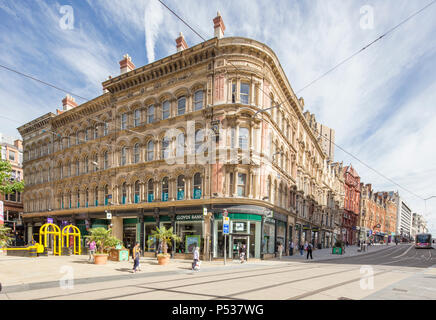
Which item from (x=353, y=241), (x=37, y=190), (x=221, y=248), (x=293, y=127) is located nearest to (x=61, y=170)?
(x=37, y=190)

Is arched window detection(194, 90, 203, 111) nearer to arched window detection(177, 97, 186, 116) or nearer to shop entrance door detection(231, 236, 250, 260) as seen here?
arched window detection(177, 97, 186, 116)

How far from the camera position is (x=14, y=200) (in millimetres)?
51938

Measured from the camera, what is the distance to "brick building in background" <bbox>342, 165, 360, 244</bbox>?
69125 millimetres

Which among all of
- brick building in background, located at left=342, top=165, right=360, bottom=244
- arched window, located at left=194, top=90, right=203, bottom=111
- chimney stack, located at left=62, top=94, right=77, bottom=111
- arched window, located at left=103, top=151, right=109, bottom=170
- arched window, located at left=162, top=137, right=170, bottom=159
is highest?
chimney stack, located at left=62, top=94, right=77, bottom=111

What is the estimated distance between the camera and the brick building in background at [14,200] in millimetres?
47219

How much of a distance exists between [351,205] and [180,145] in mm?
60302

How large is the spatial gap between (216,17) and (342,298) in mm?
25505

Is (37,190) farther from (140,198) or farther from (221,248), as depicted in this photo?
(221,248)

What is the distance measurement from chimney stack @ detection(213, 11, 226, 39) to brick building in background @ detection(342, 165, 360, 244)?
54448 millimetres

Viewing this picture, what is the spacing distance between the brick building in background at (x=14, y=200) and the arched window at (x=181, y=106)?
119 feet

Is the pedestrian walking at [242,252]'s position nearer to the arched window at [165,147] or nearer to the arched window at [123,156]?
the arched window at [165,147]

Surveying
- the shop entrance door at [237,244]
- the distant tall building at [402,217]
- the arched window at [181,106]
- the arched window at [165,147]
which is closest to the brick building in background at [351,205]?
the shop entrance door at [237,244]

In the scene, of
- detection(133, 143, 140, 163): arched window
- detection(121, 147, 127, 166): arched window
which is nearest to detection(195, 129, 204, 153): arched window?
detection(133, 143, 140, 163): arched window

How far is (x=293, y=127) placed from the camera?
36156mm
